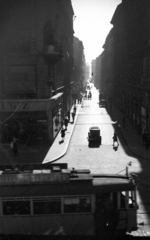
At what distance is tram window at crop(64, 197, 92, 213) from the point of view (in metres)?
11.5

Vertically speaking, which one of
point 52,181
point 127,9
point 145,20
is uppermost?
point 127,9

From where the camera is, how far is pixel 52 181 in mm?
11586

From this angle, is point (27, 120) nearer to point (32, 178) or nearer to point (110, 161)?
point (110, 161)

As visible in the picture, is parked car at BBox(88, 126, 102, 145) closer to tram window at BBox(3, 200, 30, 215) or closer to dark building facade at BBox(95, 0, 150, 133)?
dark building facade at BBox(95, 0, 150, 133)

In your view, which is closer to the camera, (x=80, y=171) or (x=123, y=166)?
(x=80, y=171)

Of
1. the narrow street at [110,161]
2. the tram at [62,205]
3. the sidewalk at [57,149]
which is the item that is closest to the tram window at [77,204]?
the tram at [62,205]

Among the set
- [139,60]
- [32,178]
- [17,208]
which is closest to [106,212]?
[32,178]

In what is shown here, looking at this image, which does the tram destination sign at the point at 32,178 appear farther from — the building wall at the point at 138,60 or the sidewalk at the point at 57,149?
the building wall at the point at 138,60

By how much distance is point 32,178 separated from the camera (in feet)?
37.9

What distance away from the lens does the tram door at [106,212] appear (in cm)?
1153

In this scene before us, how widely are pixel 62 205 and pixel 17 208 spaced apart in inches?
60.5

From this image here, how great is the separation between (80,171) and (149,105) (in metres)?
21.7

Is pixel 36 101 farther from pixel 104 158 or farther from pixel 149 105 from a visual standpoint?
pixel 149 105

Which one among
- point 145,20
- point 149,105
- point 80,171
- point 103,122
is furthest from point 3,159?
point 103,122
